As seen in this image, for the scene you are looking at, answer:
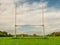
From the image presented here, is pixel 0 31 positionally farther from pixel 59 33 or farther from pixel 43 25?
pixel 59 33

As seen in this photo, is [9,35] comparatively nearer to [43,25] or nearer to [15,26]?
[15,26]

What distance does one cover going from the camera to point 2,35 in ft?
21.0

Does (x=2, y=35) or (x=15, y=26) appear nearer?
(x=15, y=26)

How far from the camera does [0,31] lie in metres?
5.98

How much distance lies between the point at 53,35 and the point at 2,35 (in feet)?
6.52

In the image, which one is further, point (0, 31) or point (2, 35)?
point (2, 35)

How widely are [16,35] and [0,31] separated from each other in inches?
23.9

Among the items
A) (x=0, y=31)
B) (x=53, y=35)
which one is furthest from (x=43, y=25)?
(x=0, y=31)

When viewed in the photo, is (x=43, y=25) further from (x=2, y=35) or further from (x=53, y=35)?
(x=2, y=35)

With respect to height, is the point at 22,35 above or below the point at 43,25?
below

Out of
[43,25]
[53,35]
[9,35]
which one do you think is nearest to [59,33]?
[53,35]

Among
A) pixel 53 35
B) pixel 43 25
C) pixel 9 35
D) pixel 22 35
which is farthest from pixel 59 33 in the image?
pixel 9 35

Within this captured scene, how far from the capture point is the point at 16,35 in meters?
6.03

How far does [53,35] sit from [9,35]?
1.65 metres
